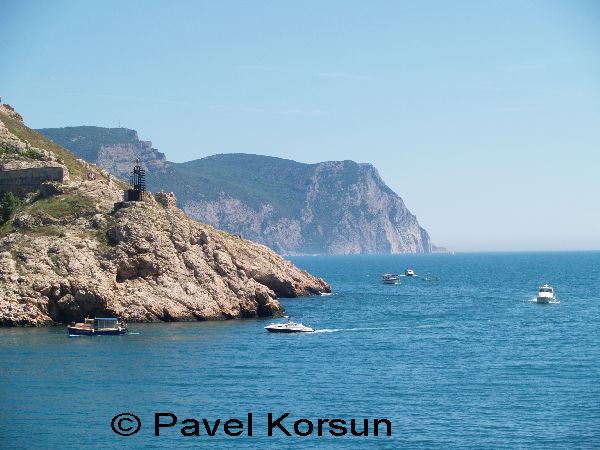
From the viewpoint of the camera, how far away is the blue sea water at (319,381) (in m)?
52.1

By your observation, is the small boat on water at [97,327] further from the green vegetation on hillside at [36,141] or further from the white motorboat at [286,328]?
the green vegetation on hillside at [36,141]

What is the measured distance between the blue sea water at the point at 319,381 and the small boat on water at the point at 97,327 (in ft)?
5.18

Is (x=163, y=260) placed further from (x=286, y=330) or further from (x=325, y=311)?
(x=325, y=311)

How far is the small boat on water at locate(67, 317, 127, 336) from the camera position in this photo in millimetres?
90188

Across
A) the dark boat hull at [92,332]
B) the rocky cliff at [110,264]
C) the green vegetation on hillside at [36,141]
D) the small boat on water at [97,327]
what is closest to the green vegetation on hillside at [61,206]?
the rocky cliff at [110,264]

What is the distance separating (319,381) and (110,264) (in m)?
41.5

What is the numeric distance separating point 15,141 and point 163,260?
4631cm

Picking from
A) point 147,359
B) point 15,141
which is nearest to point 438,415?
point 147,359

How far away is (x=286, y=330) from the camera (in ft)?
315

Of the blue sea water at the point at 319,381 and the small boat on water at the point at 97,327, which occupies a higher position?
the small boat on water at the point at 97,327

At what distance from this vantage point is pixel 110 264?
3986 inches

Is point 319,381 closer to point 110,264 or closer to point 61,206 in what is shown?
point 110,264

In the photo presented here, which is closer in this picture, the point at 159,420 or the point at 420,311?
the point at 159,420

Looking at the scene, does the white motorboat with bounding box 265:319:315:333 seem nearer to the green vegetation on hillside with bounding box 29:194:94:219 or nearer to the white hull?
the white hull
